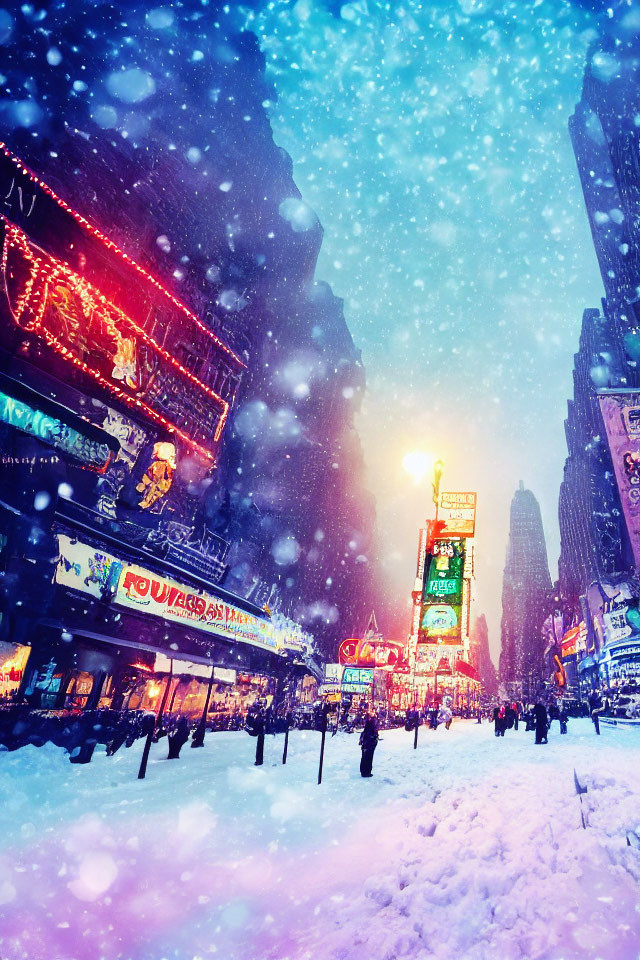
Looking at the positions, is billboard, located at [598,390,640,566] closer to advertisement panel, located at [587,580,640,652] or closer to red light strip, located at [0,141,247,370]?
advertisement panel, located at [587,580,640,652]

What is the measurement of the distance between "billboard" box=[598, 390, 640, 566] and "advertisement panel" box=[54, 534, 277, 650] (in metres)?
32.8

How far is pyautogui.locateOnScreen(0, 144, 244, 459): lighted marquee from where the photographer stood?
13.2 m

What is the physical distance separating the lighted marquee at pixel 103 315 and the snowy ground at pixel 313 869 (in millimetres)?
12839

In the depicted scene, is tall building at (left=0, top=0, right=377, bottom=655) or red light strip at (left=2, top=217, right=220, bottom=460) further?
tall building at (left=0, top=0, right=377, bottom=655)

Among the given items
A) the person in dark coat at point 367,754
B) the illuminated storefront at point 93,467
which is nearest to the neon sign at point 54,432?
the illuminated storefront at point 93,467

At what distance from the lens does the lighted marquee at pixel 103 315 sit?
13172 millimetres

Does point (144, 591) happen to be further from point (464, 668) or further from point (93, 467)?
point (464, 668)

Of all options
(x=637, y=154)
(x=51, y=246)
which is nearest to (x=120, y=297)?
(x=51, y=246)

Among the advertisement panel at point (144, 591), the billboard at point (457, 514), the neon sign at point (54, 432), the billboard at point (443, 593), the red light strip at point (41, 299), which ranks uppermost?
the red light strip at point (41, 299)

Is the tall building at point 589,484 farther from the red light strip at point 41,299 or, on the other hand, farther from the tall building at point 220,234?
the red light strip at point 41,299

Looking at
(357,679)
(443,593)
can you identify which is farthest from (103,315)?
(357,679)

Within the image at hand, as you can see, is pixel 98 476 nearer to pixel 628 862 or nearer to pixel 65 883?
pixel 65 883

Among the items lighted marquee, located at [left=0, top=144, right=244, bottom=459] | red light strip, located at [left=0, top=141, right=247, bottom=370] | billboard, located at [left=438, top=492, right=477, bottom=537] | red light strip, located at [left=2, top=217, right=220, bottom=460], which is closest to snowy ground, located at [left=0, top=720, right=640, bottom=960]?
billboard, located at [left=438, top=492, right=477, bottom=537]

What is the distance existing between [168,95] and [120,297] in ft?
91.1
